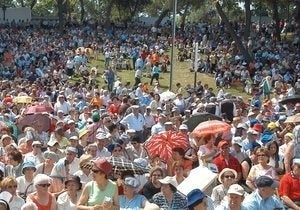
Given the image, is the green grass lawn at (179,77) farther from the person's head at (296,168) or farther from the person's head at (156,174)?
the person's head at (156,174)

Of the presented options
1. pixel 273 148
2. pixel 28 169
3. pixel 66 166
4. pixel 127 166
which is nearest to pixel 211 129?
pixel 273 148

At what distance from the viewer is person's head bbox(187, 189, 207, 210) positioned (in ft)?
23.6

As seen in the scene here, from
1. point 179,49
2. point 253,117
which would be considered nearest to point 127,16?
point 179,49

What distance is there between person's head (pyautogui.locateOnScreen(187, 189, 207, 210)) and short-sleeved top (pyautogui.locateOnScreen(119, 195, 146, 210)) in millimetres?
967

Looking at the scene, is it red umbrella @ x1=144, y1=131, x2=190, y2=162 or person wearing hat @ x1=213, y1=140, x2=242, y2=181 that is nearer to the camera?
person wearing hat @ x1=213, y1=140, x2=242, y2=181

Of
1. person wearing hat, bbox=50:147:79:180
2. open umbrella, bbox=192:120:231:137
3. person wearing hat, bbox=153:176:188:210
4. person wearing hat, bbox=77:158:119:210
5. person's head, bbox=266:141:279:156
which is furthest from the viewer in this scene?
open umbrella, bbox=192:120:231:137

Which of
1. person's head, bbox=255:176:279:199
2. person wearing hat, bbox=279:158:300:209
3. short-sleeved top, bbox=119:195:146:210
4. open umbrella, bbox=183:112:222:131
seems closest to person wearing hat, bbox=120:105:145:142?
open umbrella, bbox=183:112:222:131

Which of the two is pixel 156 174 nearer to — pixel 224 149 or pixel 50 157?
pixel 224 149

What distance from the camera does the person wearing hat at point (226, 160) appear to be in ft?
33.2

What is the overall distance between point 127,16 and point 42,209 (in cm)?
6143

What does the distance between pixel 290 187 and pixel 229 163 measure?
1220mm

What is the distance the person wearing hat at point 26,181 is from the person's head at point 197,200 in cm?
259

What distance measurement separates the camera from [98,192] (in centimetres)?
850

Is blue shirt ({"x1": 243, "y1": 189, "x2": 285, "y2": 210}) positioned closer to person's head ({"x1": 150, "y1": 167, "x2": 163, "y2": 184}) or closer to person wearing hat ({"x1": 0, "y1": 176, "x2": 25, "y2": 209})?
person's head ({"x1": 150, "y1": 167, "x2": 163, "y2": 184})
